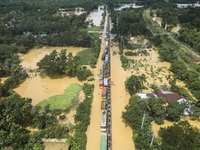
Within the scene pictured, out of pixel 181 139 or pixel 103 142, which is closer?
pixel 181 139

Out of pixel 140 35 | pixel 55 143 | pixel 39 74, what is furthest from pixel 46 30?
pixel 55 143

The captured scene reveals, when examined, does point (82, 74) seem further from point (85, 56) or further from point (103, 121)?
point (103, 121)

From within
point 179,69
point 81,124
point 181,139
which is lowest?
point 81,124

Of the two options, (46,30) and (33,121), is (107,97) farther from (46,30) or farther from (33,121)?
(46,30)

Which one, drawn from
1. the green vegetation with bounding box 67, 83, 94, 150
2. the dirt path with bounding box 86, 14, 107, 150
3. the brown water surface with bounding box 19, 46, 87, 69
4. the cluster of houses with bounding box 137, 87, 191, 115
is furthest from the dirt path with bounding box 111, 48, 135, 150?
the brown water surface with bounding box 19, 46, 87, 69

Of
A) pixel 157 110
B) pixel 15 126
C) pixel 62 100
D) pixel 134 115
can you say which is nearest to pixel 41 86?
pixel 62 100

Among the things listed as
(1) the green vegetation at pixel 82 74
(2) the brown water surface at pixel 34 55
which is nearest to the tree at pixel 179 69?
(1) the green vegetation at pixel 82 74

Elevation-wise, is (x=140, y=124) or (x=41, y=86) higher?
(x=41, y=86)

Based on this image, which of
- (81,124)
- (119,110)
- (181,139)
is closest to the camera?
(181,139)
